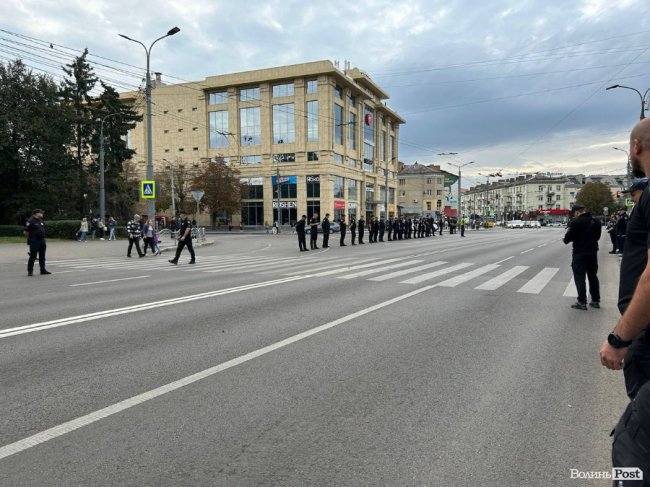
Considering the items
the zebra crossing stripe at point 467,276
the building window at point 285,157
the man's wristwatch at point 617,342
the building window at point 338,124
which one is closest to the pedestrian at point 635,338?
the man's wristwatch at point 617,342

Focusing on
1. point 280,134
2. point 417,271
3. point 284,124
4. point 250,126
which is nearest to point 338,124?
point 284,124

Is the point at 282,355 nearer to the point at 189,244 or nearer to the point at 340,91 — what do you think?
the point at 189,244

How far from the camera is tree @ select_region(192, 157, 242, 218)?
57.2 meters

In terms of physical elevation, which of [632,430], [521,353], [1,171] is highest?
[1,171]

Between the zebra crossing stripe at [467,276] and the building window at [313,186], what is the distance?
158ft

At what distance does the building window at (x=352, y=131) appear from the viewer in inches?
2654

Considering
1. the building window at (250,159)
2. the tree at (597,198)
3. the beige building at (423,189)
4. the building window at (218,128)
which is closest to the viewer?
the building window at (250,159)

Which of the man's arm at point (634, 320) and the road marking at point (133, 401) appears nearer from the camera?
the man's arm at point (634, 320)

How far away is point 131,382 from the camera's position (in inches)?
162

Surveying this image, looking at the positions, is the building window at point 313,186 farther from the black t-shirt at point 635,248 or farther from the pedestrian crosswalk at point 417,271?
the black t-shirt at point 635,248

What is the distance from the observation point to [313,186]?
62500 mm

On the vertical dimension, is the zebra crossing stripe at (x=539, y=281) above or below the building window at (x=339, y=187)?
below

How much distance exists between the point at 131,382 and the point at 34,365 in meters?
1.29

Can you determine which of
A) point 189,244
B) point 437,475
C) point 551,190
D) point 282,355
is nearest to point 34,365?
point 282,355
